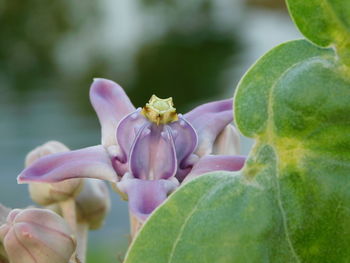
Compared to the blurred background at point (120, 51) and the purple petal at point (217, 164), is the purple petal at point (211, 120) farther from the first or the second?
the blurred background at point (120, 51)

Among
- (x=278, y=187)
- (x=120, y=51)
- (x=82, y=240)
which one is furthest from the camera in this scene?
(x=120, y=51)

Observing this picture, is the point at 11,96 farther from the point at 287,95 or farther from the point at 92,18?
the point at 287,95

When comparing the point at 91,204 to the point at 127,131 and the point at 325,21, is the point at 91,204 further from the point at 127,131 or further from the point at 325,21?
the point at 325,21

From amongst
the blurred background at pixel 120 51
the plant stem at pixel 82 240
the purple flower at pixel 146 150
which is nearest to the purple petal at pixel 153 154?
the purple flower at pixel 146 150

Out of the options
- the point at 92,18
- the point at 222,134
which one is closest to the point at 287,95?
the point at 222,134

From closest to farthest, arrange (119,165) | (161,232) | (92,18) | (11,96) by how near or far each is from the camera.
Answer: (161,232) < (119,165) < (11,96) < (92,18)

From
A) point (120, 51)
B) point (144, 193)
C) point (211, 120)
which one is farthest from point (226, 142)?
point (120, 51)

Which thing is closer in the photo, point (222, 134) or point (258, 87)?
point (258, 87)
